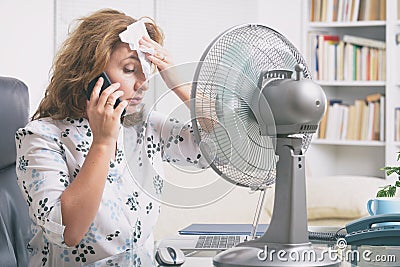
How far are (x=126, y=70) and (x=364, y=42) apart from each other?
3.11m

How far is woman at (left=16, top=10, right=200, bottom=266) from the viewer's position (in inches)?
55.4

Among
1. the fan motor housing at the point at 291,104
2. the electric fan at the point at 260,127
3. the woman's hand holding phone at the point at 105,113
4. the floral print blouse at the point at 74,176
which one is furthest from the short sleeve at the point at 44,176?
the fan motor housing at the point at 291,104

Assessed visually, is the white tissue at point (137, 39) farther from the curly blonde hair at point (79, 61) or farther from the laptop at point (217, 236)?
the laptop at point (217, 236)

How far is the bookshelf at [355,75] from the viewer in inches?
169

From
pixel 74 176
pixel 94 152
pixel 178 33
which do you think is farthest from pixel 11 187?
pixel 178 33

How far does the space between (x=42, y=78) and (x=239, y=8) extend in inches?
51.5

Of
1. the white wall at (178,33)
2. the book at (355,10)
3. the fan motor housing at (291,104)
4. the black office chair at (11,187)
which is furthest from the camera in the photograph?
the book at (355,10)

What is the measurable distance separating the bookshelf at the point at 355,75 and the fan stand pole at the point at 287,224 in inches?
121

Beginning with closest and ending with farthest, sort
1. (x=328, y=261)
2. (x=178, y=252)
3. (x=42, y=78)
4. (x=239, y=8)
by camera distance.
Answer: (x=328, y=261), (x=178, y=252), (x=42, y=78), (x=239, y=8)

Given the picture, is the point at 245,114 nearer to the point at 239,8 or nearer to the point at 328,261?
the point at 328,261

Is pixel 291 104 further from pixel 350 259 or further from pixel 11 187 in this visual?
pixel 11 187

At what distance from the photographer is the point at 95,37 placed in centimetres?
159

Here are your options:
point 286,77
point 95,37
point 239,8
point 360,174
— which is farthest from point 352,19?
point 286,77

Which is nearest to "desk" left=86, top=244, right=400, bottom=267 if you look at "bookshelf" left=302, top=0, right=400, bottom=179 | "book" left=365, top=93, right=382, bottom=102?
"bookshelf" left=302, top=0, right=400, bottom=179
